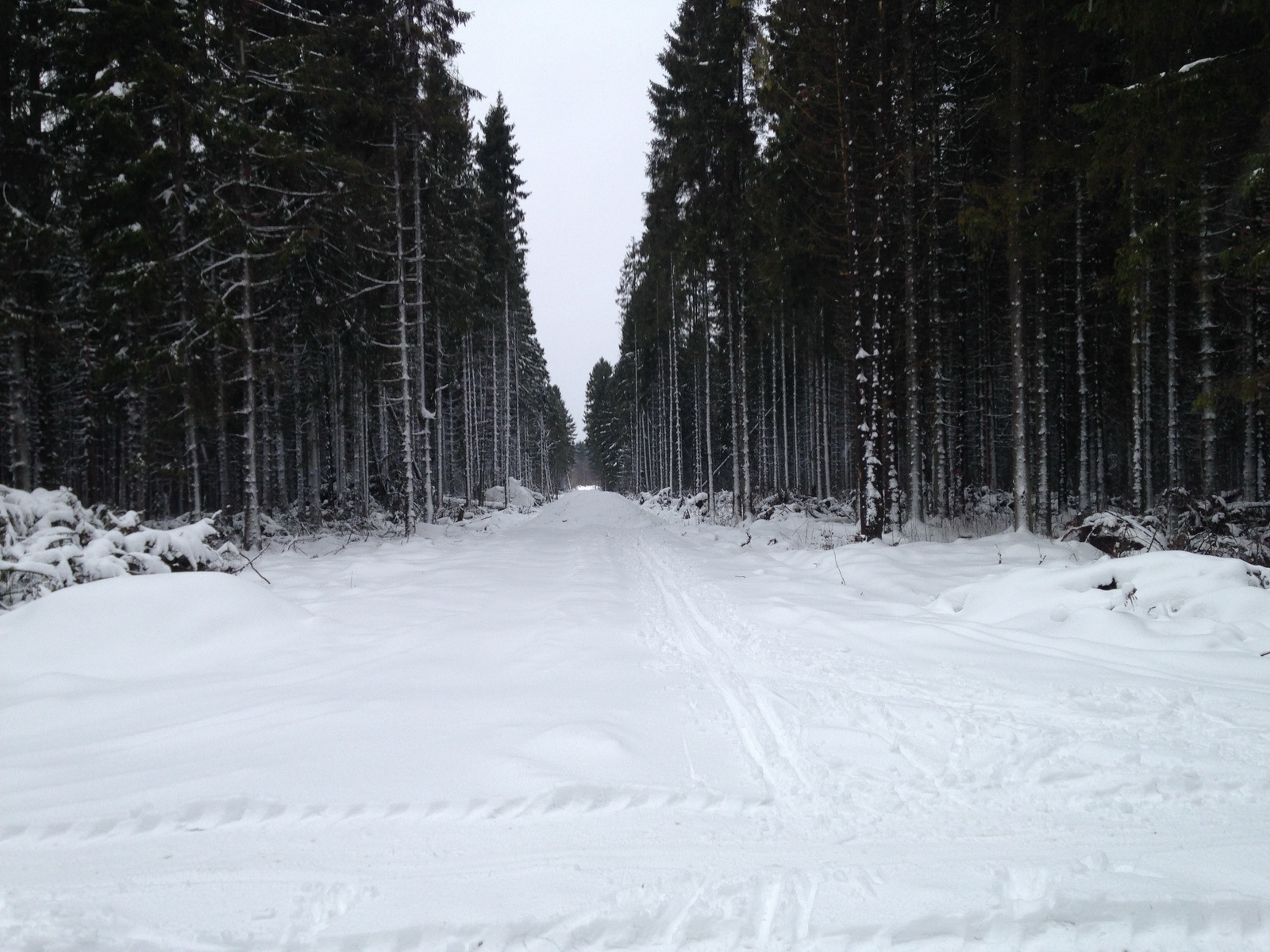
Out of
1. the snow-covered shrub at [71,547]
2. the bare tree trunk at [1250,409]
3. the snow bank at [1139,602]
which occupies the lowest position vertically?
the snow bank at [1139,602]

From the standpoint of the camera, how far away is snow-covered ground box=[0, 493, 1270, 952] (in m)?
2.25

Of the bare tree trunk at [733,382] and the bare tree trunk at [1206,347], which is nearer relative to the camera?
the bare tree trunk at [1206,347]

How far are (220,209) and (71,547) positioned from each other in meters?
7.22

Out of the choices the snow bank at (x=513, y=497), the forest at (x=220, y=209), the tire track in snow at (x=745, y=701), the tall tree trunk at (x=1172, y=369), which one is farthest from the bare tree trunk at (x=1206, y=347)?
the snow bank at (x=513, y=497)

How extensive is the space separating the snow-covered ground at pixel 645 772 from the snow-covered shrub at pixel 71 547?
1487 mm

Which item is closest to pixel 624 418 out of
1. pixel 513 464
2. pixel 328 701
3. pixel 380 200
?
pixel 513 464

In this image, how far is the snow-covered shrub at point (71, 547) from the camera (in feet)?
21.6

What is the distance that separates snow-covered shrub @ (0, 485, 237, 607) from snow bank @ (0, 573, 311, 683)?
1220 millimetres

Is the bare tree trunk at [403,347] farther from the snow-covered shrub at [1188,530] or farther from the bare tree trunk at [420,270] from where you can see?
the snow-covered shrub at [1188,530]

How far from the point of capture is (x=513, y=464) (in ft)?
138

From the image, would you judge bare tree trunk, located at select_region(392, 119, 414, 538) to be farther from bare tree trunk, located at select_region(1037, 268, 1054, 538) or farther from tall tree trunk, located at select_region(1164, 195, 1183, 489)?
tall tree trunk, located at select_region(1164, 195, 1183, 489)

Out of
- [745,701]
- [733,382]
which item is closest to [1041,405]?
[733,382]

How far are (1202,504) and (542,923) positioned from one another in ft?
40.4

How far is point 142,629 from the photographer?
5.46m
